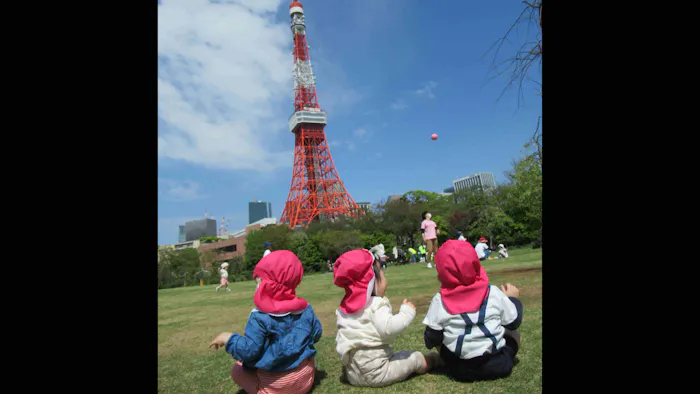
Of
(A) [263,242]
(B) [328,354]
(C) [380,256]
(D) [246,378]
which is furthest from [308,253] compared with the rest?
(D) [246,378]

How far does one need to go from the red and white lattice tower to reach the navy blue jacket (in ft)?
122

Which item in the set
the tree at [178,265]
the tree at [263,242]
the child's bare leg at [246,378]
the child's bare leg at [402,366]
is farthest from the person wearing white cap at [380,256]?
the tree at [263,242]

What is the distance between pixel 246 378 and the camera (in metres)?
2.72

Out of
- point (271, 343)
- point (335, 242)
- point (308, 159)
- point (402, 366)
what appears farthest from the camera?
point (308, 159)

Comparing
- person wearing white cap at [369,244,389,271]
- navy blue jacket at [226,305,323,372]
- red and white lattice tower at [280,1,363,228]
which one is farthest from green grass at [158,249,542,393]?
red and white lattice tower at [280,1,363,228]

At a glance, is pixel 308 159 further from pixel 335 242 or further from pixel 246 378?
pixel 246 378

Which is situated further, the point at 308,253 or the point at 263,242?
the point at 263,242

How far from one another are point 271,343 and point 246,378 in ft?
1.16

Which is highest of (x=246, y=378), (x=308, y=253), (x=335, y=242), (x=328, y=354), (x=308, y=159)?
(x=308, y=159)
